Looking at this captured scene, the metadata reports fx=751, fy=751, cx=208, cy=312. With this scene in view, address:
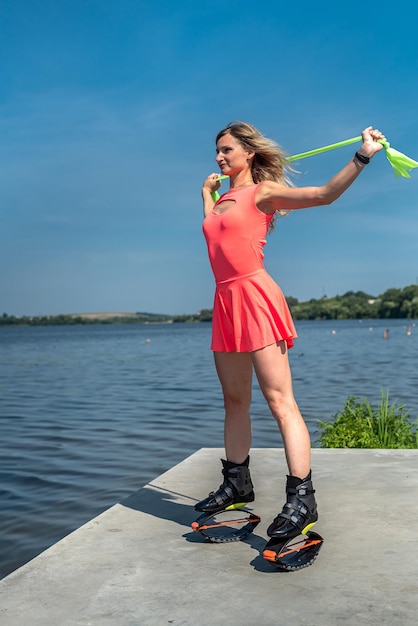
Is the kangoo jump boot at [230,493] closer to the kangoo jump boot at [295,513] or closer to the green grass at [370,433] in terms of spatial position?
the kangoo jump boot at [295,513]

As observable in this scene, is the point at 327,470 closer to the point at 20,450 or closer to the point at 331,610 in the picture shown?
the point at 331,610

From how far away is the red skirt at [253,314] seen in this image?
368 cm

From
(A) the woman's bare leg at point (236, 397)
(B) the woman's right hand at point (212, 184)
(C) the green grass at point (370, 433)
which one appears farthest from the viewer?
(C) the green grass at point (370, 433)

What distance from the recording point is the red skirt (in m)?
3.68

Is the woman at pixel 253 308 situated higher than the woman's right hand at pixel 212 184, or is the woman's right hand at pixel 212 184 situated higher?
the woman's right hand at pixel 212 184

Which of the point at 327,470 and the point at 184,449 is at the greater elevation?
the point at 327,470

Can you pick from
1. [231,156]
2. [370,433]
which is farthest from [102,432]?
[231,156]

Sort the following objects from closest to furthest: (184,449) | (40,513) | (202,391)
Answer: (40,513), (184,449), (202,391)

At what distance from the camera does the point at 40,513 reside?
23.6 ft

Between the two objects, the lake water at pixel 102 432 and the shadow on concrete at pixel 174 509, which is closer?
the shadow on concrete at pixel 174 509

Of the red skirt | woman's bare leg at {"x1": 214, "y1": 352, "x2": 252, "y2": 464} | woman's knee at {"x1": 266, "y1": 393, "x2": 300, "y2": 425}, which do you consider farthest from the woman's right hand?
woman's knee at {"x1": 266, "y1": 393, "x2": 300, "y2": 425}

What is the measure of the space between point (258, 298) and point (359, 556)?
4.27ft

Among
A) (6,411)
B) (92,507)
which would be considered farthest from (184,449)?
(6,411)

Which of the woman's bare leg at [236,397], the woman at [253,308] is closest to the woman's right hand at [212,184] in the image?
the woman at [253,308]
